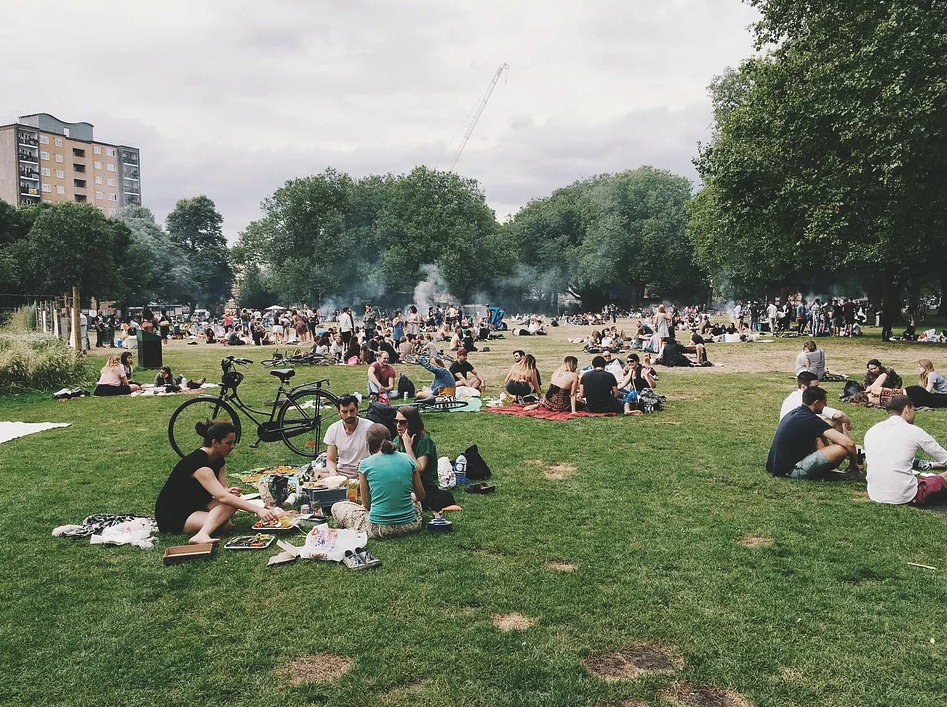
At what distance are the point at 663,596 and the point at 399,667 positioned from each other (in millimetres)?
2227

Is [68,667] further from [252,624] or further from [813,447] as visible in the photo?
[813,447]

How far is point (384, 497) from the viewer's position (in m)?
7.09

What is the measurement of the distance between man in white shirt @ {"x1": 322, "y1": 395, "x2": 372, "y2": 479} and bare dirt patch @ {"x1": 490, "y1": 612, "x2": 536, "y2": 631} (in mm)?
3635

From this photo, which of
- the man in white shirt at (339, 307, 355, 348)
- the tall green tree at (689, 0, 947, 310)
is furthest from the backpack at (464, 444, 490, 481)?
the tall green tree at (689, 0, 947, 310)

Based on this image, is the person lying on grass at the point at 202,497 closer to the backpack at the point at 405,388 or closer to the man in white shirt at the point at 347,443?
the man in white shirt at the point at 347,443

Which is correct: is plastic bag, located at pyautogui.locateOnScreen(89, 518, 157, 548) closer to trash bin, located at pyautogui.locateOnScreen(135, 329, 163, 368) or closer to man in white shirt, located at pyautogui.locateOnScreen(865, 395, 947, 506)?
man in white shirt, located at pyautogui.locateOnScreen(865, 395, 947, 506)

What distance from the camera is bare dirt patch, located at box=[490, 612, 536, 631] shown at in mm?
5247

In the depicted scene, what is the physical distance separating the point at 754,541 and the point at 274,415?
23.0 ft

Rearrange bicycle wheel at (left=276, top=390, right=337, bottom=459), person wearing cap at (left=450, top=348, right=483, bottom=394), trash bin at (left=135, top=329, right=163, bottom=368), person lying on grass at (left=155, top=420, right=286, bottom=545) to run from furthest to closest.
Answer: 1. trash bin at (left=135, top=329, right=163, bottom=368)
2. person wearing cap at (left=450, top=348, right=483, bottom=394)
3. bicycle wheel at (left=276, top=390, right=337, bottom=459)
4. person lying on grass at (left=155, top=420, right=286, bottom=545)

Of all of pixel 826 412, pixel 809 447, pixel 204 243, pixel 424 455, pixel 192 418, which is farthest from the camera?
pixel 204 243

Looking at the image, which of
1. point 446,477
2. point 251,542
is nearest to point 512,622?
point 251,542

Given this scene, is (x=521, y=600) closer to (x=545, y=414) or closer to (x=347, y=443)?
(x=347, y=443)

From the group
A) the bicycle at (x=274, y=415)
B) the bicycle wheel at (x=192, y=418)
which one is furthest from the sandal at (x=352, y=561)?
the bicycle wheel at (x=192, y=418)

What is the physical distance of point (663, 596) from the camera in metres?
5.74
